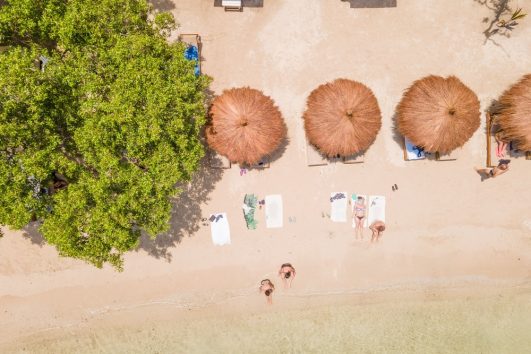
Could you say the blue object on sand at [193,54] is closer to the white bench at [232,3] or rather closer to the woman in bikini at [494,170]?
the white bench at [232,3]

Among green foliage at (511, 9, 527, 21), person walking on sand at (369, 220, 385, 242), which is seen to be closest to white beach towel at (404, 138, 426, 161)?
person walking on sand at (369, 220, 385, 242)

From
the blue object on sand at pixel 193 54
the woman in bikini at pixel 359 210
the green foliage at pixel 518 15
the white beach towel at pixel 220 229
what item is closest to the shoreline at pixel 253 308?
the white beach towel at pixel 220 229

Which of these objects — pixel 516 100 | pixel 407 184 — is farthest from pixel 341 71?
pixel 516 100

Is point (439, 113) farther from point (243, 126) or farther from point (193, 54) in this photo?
point (193, 54)

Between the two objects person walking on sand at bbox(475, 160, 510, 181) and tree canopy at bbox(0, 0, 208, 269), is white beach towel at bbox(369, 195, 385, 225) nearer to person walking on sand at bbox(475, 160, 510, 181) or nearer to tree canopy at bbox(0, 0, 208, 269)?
person walking on sand at bbox(475, 160, 510, 181)

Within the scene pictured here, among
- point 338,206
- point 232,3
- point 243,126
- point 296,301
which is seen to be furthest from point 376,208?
point 232,3

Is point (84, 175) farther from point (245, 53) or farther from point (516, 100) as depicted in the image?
point (516, 100)

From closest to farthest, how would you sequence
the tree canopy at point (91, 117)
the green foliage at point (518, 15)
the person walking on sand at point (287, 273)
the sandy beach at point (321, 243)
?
1. the tree canopy at point (91, 117)
2. the green foliage at point (518, 15)
3. the sandy beach at point (321, 243)
4. the person walking on sand at point (287, 273)
